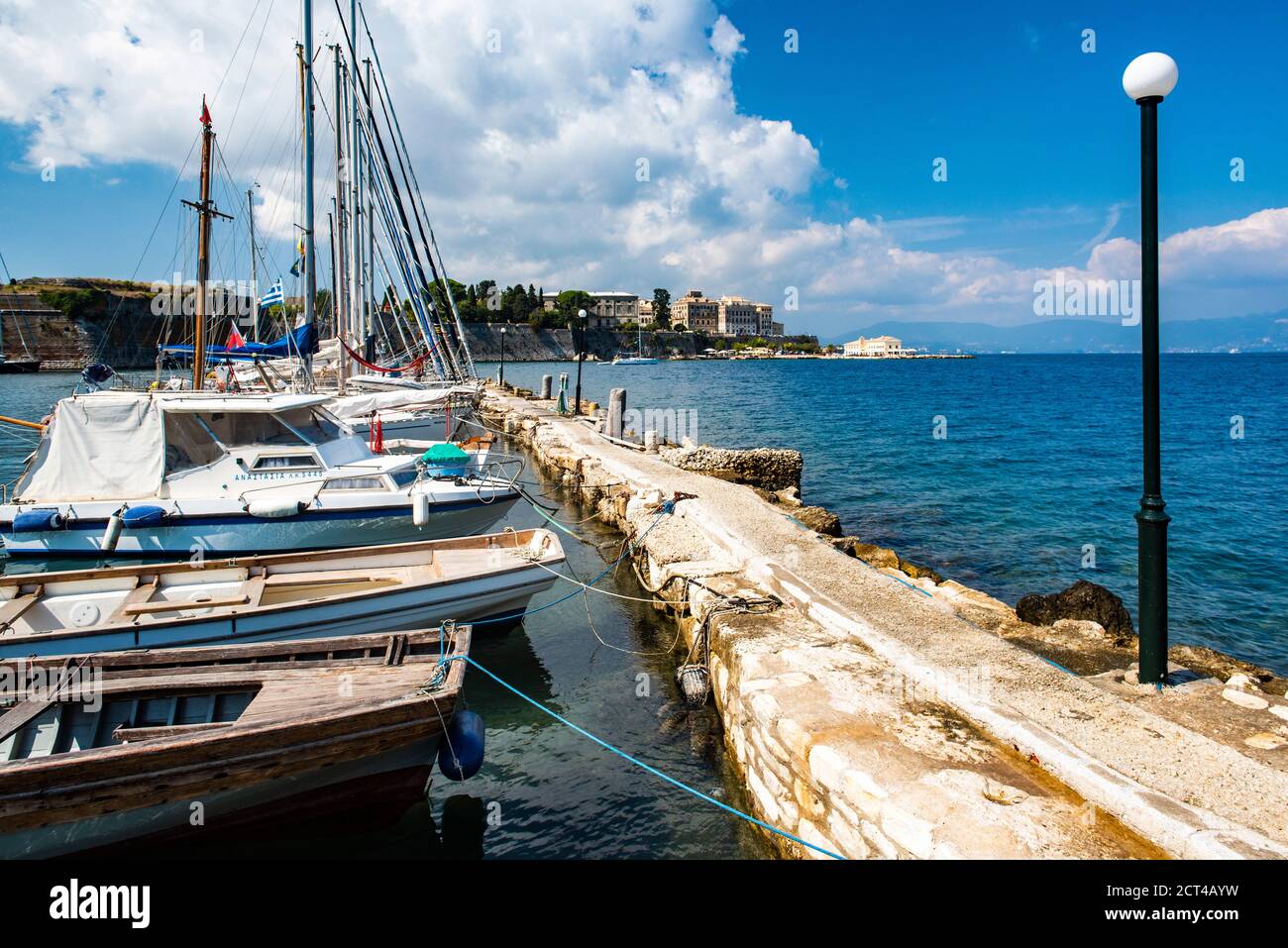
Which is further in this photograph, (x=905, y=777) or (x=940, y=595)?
(x=940, y=595)

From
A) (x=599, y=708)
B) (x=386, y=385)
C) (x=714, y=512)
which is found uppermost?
(x=386, y=385)

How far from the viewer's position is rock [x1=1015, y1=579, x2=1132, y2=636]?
9.00m

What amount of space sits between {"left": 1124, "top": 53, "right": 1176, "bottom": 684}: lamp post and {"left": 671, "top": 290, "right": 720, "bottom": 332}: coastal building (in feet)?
606

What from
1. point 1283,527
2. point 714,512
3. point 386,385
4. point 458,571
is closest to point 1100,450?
point 1283,527

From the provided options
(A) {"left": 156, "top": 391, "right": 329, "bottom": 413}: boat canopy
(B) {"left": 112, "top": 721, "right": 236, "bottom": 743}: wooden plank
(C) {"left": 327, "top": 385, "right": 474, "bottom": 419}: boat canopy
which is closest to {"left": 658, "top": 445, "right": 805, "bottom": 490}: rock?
(C) {"left": 327, "top": 385, "right": 474, "bottom": 419}: boat canopy

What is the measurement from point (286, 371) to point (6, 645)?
25.4 metres

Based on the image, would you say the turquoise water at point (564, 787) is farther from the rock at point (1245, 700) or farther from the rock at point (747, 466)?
the rock at point (747, 466)

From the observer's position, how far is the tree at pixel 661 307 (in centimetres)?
17462

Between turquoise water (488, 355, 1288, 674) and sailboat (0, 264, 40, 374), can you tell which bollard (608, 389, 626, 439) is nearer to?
turquoise water (488, 355, 1288, 674)

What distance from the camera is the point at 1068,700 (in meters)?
5.36

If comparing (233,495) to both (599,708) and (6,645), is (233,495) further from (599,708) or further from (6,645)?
(599,708)

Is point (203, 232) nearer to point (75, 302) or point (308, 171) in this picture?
point (308, 171)

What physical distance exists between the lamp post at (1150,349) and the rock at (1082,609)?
3564 millimetres
